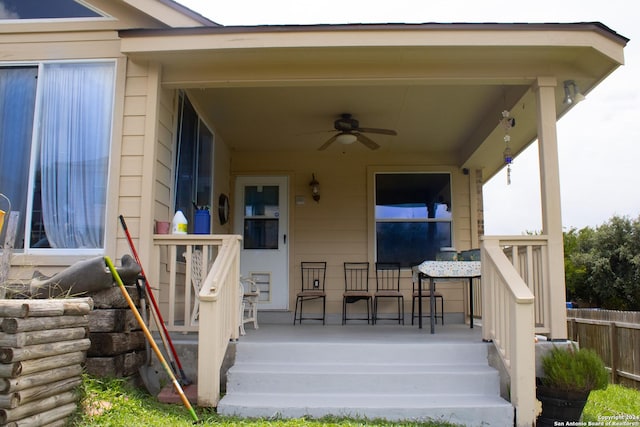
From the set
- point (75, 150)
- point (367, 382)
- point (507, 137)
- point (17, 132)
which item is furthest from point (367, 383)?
point (17, 132)

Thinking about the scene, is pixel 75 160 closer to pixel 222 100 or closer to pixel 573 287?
pixel 222 100

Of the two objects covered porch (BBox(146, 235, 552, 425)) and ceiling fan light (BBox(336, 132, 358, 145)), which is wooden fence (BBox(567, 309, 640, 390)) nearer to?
covered porch (BBox(146, 235, 552, 425))

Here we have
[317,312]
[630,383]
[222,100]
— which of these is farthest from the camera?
[317,312]

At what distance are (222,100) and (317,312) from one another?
9.89ft

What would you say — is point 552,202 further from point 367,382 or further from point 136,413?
point 136,413

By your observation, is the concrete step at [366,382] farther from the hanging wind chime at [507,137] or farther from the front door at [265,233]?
the front door at [265,233]

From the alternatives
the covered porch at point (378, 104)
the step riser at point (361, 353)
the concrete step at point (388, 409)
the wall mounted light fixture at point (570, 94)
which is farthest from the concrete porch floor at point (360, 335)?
the wall mounted light fixture at point (570, 94)

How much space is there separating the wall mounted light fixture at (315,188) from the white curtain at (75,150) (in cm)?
334

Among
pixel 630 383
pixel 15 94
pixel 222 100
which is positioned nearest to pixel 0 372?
pixel 15 94

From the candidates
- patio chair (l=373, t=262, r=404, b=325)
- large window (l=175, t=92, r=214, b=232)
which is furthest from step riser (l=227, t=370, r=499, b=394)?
patio chair (l=373, t=262, r=404, b=325)

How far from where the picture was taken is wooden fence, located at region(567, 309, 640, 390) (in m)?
6.37

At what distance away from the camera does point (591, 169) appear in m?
22.3

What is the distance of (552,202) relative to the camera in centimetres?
435

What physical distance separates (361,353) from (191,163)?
257cm
